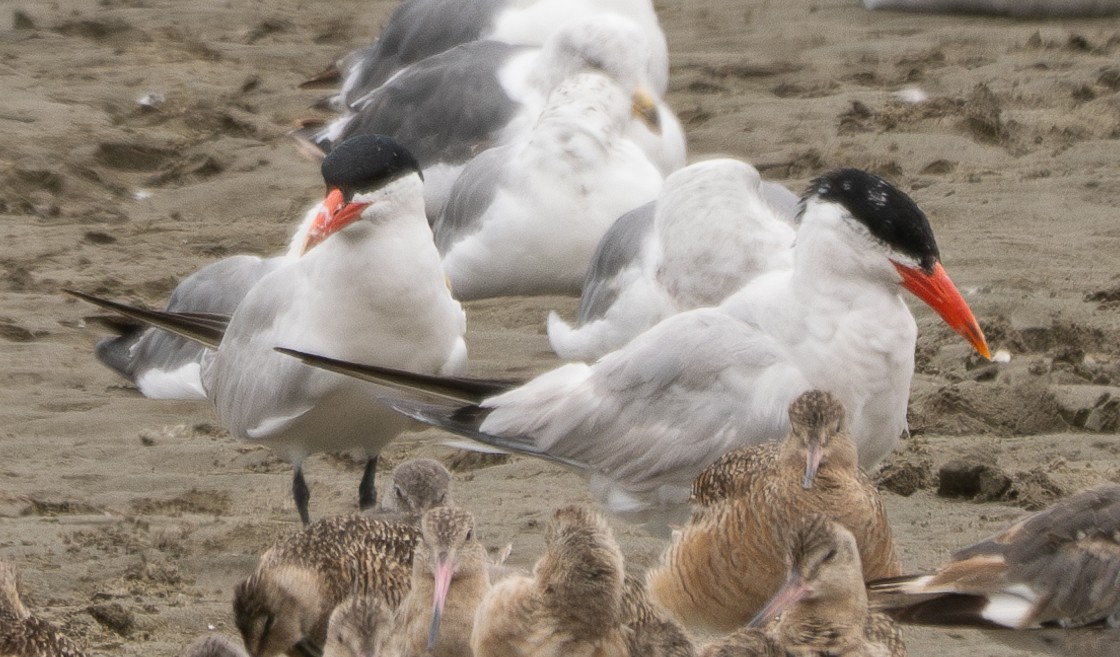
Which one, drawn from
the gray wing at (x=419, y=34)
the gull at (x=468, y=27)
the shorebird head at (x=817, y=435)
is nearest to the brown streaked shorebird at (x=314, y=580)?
the shorebird head at (x=817, y=435)

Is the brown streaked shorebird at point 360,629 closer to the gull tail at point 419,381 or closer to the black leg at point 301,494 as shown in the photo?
the gull tail at point 419,381

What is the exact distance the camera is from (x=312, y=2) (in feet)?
41.7

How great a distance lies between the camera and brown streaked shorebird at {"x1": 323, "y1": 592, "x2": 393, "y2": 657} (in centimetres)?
425

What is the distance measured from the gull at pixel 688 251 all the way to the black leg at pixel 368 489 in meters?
0.97

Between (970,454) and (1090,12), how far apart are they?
16.9 feet

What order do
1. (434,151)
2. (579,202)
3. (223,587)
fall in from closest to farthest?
(223,587), (579,202), (434,151)

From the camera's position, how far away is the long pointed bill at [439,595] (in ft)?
14.9

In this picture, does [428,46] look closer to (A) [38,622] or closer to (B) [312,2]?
(B) [312,2]

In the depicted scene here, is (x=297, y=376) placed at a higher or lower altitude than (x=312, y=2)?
higher

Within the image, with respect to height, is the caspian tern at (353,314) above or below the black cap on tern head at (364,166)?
below

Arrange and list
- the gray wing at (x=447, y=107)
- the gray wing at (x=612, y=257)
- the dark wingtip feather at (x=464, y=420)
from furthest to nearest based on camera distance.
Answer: the gray wing at (x=447, y=107), the gray wing at (x=612, y=257), the dark wingtip feather at (x=464, y=420)

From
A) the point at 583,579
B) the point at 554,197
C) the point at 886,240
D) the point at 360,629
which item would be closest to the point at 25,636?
the point at 360,629

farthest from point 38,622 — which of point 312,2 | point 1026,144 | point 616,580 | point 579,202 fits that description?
point 312,2

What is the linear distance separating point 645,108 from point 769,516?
11.3 feet
